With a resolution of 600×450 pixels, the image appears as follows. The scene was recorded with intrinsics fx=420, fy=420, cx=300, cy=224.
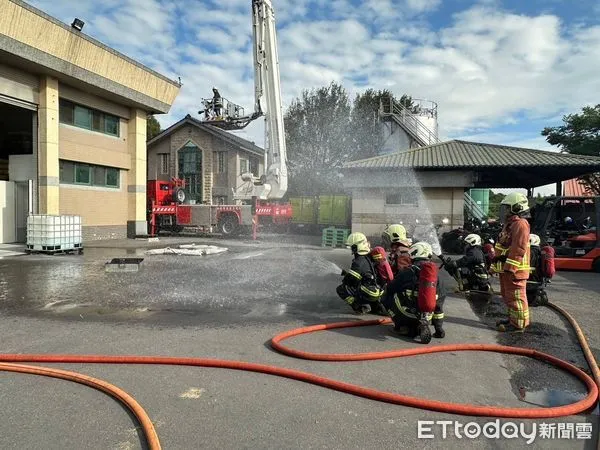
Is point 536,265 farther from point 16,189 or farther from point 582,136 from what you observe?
point 582,136

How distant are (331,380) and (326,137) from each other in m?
31.1

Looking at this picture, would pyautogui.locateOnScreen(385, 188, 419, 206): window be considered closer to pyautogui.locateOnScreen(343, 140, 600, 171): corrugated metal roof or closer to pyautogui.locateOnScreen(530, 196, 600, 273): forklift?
pyautogui.locateOnScreen(343, 140, 600, 171): corrugated metal roof

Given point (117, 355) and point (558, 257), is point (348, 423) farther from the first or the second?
point (558, 257)

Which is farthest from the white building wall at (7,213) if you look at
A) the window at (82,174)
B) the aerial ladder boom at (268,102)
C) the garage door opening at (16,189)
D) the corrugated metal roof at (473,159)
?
the corrugated metal roof at (473,159)

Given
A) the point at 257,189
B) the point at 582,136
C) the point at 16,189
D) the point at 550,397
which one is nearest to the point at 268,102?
the point at 257,189

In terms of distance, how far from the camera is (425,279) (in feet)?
15.5

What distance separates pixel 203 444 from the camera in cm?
268

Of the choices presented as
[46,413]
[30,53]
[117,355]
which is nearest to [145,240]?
[30,53]

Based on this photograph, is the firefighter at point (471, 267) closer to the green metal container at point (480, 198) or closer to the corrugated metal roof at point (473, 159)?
the corrugated metal roof at point (473, 159)

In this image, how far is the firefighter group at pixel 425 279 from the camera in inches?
190

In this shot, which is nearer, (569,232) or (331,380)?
(331,380)

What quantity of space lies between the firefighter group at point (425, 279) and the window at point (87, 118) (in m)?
14.0

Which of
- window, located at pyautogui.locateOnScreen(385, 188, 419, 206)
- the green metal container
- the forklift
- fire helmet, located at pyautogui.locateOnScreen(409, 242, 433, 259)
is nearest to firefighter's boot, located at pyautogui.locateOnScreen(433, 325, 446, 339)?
fire helmet, located at pyautogui.locateOnScreen(409, 242, 433, 259)

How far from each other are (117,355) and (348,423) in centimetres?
254
